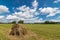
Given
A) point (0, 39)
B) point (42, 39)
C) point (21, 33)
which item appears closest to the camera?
point (0, 39)

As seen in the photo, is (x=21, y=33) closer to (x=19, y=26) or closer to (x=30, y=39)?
(x=19, y=26)

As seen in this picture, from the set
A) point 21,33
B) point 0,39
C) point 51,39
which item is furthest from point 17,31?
point 0,39

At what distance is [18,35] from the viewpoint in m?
19.0

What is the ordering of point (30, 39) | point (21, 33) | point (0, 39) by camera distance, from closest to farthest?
1. point (0, 39)
2. point (30, 39)
3. point (21, 33)

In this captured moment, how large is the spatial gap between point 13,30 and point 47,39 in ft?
14.8

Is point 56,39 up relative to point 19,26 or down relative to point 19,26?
down

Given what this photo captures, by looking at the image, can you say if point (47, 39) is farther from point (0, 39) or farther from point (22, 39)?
point (0, 39)

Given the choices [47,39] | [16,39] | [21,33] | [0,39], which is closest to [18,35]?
[21,33]

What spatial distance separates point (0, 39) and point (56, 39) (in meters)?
6.98

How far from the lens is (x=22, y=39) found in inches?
669

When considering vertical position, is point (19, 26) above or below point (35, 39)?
above

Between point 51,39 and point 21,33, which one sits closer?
point 51,39

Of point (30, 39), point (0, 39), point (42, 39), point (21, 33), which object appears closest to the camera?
point (0, 39)

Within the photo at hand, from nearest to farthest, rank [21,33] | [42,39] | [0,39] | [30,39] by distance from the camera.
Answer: [0,39]
[30,39]
[42,39]
[21,33]
